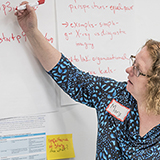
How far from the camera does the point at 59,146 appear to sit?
1.00 metres

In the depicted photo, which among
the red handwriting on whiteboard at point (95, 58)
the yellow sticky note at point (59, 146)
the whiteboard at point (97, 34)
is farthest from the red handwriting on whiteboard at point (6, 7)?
the yellow sticky note at point (59, 146)

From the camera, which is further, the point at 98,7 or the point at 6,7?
the point at 98,7

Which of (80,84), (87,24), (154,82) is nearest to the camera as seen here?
(154,82)

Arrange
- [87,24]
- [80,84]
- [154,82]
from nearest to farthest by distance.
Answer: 1. [154,82]
2. [80,84]
3. [87,24]

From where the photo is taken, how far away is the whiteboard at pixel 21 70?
2.85 ft

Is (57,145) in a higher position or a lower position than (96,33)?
lower

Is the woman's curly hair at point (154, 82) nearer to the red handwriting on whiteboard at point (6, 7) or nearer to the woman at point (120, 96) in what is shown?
the woman at point (120, 96)

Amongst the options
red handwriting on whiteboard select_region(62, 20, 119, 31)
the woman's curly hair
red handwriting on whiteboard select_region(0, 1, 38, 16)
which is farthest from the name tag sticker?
red handwriting on whiteboard select_region(0, 1, 38, 16)

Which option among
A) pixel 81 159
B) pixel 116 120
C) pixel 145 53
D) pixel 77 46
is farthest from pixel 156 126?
pixel 77 46

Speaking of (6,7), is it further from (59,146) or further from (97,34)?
(59,146)

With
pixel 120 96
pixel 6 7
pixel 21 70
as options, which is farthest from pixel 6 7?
pixel 120 96

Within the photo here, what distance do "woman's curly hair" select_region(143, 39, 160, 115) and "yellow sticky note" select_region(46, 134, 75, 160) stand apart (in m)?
0.43

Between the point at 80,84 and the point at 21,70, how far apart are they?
0.89ft

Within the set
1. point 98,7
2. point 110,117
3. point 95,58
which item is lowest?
point 110,117
